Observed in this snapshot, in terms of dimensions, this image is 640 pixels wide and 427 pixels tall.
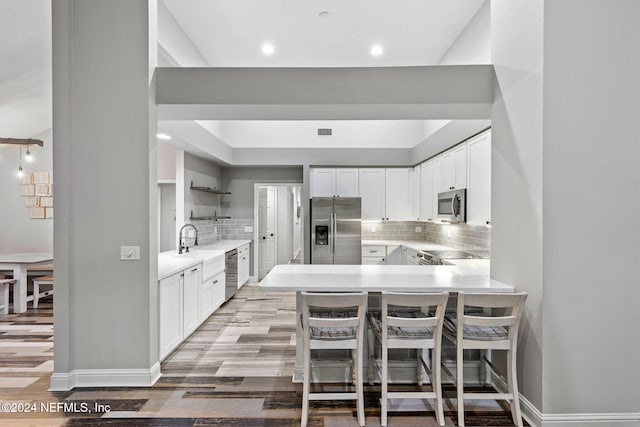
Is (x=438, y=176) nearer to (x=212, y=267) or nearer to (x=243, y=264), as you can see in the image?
(x=212, y=267)

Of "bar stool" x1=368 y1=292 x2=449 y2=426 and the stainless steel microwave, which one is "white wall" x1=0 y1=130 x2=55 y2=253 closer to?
"bar stool" x1=368 y1=292 x2=449 y2=426

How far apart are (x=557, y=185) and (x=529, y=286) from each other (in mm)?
698

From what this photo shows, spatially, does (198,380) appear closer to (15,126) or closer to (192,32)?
(192,32)

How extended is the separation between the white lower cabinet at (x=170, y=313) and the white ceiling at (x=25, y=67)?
9.04 feet

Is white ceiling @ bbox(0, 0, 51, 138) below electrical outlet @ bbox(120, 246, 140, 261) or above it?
above

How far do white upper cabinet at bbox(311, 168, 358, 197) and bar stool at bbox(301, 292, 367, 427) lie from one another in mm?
4035

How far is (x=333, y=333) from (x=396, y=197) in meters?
4.29

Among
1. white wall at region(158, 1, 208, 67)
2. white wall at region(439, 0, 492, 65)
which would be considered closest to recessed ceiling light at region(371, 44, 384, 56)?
white wall at region(439, 0, 492, 65)

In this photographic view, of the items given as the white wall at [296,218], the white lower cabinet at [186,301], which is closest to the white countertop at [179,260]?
the white lower cabinet at [186,301]

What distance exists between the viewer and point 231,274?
530cm

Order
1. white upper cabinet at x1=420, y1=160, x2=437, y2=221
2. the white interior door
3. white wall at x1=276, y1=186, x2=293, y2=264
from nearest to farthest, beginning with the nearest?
white upper cabinet at x1=420, y1=160, x2=437, y2=221
the white interior door
white wall at x1=276, y1=186, x2=293, y2=264

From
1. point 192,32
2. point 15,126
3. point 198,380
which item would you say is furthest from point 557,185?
point 15,126

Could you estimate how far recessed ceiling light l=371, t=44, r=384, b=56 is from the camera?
14.4 ft

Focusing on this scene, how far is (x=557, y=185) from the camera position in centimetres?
215
